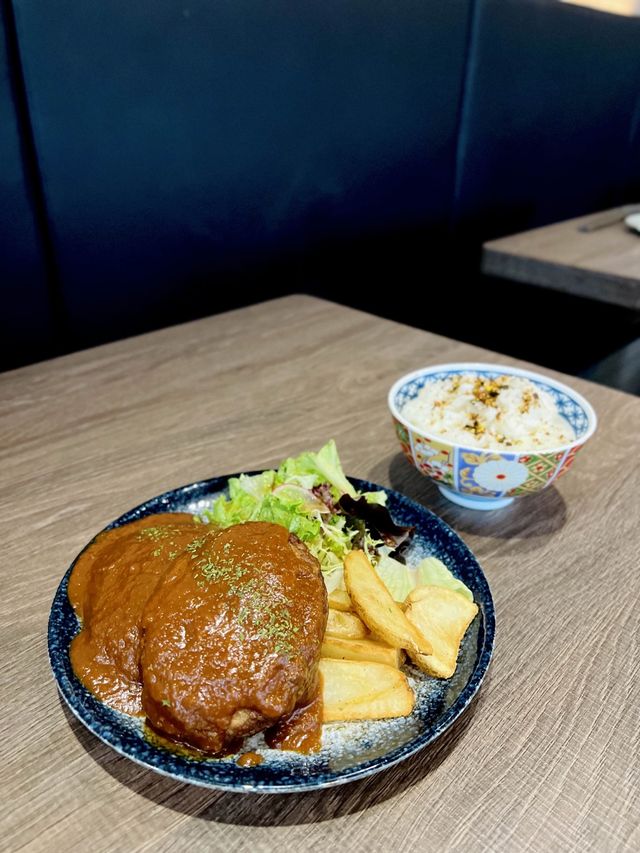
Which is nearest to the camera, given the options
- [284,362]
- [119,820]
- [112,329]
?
[119,820]

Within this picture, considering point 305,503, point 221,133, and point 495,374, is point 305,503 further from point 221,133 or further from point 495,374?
point 221,133

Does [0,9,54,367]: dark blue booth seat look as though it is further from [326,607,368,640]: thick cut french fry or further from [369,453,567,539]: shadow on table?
[326,607,368,640]: thick cut french fry

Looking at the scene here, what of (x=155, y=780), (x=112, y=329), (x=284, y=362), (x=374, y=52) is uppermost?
(x=374, y=52)

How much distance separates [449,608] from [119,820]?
17.0 inches

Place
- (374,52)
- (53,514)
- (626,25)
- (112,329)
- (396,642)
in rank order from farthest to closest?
(626,25), (374,52), (112,329), (53,514), (396,642)

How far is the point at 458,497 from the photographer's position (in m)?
1.19

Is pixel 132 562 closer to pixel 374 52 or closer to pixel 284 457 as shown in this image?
pixel 284 457

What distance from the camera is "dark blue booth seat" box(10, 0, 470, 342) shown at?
74.2 inches

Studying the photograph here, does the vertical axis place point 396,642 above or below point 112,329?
above

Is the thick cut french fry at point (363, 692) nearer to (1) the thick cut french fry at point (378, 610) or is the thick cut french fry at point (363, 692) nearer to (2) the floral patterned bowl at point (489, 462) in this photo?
(1) the thick cut french fry at point (378, 610)

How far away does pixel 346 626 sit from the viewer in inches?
32.6

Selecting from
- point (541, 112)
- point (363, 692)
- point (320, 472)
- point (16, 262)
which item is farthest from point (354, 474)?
point (541, 112)

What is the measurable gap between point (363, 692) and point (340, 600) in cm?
15

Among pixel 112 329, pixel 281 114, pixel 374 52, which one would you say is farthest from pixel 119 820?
pixel 374 52
